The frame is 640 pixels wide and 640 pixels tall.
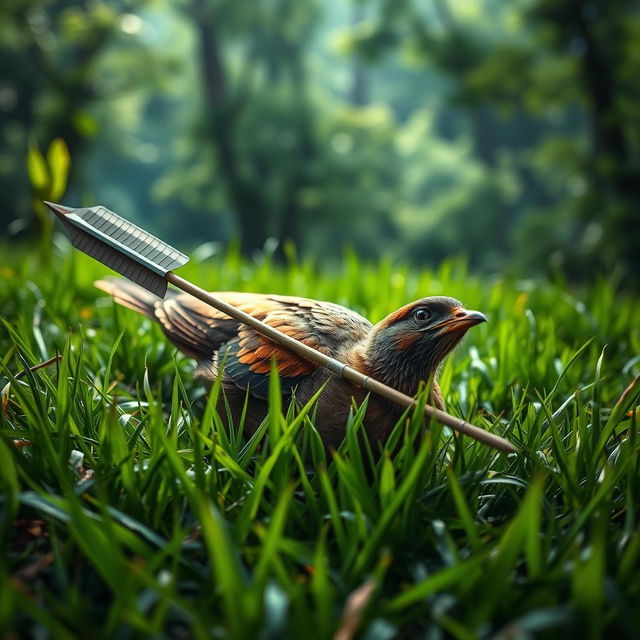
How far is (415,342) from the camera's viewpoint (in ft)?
5.13

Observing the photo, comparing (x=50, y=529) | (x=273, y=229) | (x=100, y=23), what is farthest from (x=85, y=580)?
(x=273, y=229)

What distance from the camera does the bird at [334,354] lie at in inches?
59.9

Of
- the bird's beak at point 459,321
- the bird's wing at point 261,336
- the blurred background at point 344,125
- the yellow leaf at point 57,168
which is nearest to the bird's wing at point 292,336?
the bird's wing at point 261,336

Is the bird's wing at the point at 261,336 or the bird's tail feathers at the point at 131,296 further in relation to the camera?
the bird's tail feathers at the point at 131,296

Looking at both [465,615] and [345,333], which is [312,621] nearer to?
[465,615]

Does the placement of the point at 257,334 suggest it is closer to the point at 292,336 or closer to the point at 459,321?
the point at 292,336

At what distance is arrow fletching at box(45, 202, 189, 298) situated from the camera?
1522 millimetres

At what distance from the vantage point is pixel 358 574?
114 centimetres

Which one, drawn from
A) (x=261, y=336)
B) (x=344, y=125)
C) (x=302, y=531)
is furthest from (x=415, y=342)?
(x=344, y=125)

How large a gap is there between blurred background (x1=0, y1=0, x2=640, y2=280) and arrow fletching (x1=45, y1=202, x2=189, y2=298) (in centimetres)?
243

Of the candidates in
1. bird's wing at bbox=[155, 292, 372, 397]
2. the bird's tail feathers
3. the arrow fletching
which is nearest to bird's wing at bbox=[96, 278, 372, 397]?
bird's wing at bbox=[155, 292, 372, 397]

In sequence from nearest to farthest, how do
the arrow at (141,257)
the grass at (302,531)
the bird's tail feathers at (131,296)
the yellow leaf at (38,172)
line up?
the grass at (302,531)
the arrow at (141,257)
the bird's tail feathers at (131,296)
the yellow leaf at (38,172)

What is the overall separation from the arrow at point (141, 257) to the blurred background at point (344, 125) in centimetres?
242

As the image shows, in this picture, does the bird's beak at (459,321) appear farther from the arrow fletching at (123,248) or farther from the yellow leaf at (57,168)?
the yellow leaf at (57,168)
